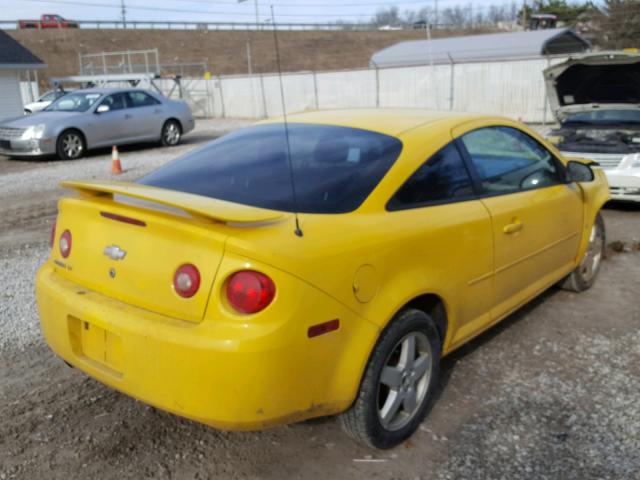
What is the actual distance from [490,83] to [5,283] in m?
19.7

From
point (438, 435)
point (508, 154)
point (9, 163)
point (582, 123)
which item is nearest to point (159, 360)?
point (438, 435)

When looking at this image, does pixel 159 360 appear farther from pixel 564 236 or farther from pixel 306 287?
pixel 564 236

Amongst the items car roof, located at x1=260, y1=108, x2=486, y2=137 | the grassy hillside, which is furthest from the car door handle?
the grassy hillside

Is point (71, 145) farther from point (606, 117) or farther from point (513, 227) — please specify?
point (513, 227)

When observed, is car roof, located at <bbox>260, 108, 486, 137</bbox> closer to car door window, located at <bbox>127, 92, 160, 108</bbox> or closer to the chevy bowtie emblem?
the chevy bowtie emblem

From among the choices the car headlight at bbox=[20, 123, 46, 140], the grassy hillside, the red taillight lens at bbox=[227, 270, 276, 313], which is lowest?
the red taillight lens at bbox=[227, 270, 276, 313]

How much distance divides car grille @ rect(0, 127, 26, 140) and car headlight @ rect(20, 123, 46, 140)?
12cm

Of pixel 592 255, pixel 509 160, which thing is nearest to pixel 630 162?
pixel 592 255

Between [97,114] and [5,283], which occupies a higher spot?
[97,114]

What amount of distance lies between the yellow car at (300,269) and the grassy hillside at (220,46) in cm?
5756

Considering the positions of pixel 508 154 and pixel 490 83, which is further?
pixel 490 83

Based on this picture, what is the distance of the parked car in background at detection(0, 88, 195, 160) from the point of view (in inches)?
538

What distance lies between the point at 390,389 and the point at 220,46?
70.0 m

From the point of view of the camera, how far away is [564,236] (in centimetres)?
445
